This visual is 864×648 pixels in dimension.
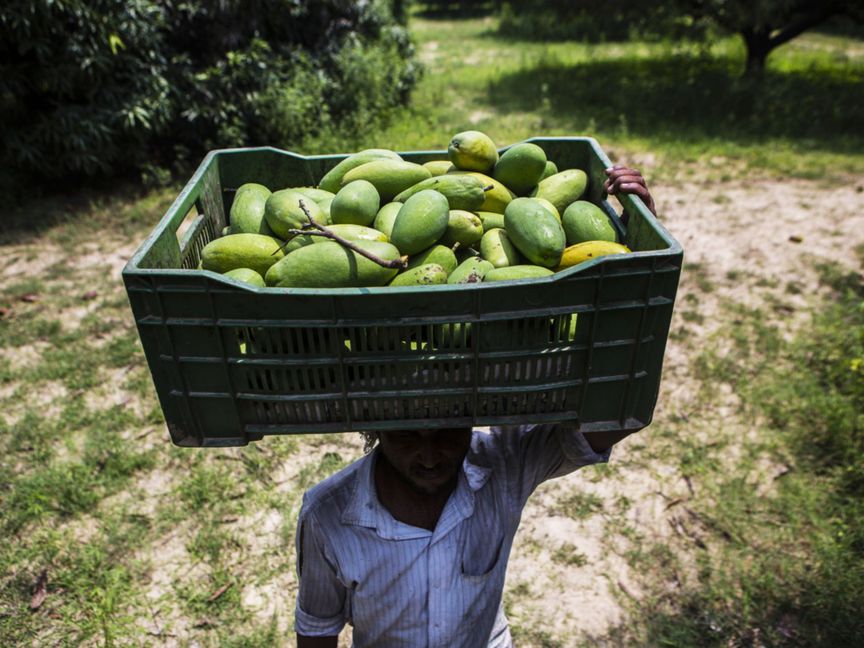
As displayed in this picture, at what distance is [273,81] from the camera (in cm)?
751

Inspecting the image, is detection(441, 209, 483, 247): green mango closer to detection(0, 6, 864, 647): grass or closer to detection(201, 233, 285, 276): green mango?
detection(201, 233, 285, 276): green mango

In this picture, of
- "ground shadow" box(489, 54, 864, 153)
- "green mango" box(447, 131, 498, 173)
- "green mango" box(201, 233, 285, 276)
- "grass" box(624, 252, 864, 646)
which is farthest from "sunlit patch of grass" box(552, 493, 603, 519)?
"ground shadow" box(489, 54, 864, 153)

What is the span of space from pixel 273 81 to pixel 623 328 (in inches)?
283

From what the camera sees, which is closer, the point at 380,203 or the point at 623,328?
the point at 623,328

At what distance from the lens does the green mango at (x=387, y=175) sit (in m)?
1.61

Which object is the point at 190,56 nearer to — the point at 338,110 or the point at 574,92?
the point at 338,110

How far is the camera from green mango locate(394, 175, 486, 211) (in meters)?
1.50

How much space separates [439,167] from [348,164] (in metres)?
0.25

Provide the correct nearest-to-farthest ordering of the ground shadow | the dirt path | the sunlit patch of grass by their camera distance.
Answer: the dirt path → the sunlit patch of grass → the ground shadow

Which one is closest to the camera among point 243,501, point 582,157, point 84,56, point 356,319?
point 356,319

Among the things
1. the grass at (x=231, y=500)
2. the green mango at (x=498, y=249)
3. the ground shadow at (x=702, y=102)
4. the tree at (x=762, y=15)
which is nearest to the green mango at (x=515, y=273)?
the green mango at (x=498, y=249)

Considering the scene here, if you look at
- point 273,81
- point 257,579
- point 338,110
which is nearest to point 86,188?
point 273,81

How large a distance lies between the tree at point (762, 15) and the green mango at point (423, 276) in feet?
31.1

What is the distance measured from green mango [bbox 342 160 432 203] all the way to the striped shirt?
0.67 m
